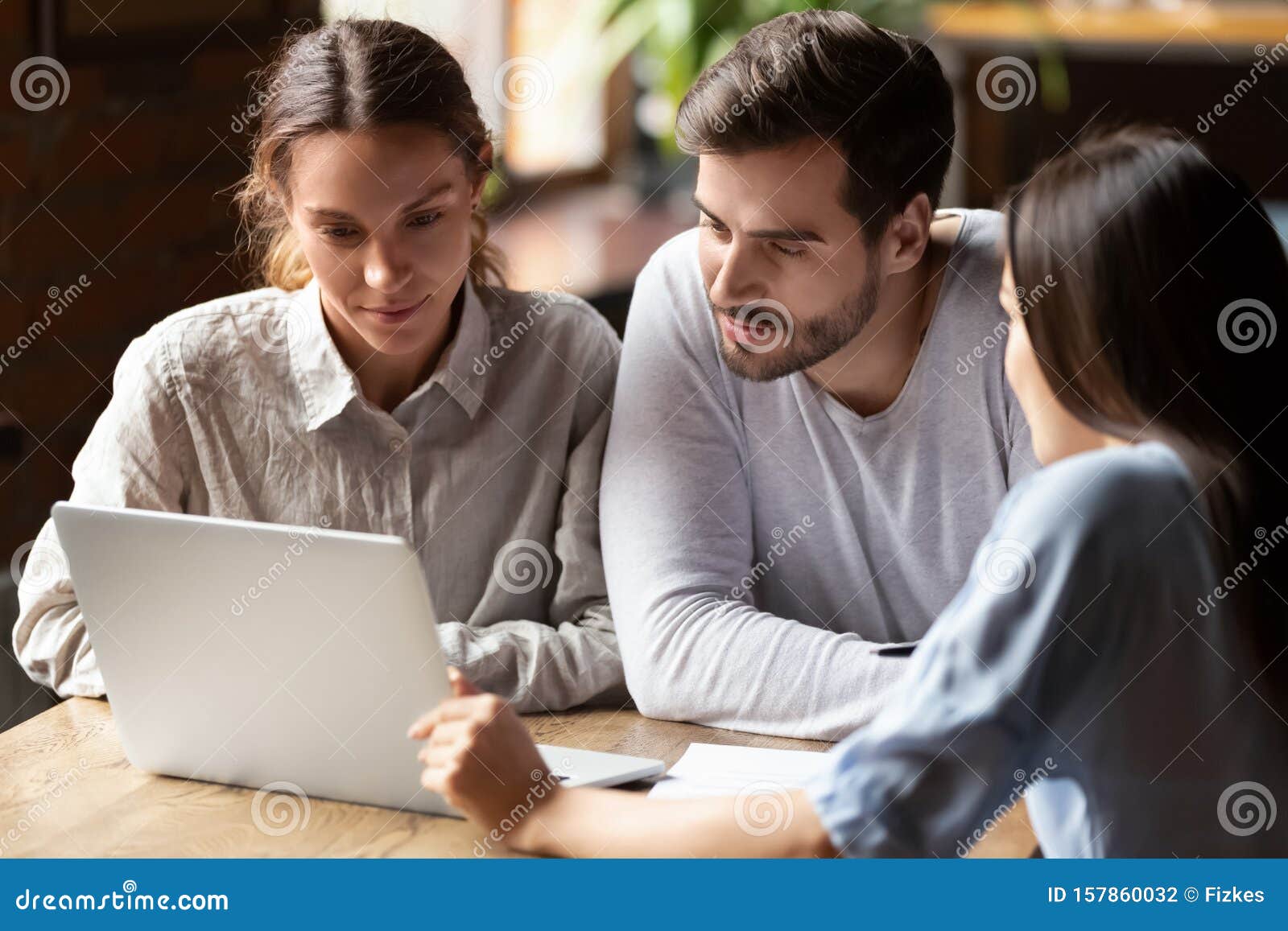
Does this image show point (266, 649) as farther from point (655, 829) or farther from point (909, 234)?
point (909, 234)

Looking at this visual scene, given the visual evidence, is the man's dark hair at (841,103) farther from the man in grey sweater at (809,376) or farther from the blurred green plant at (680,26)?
the blurred green plant at (680,26)

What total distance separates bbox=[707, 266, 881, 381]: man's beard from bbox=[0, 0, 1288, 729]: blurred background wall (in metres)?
0.30

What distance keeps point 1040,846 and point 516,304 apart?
37.6 inches

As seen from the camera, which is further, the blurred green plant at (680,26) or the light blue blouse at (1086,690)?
the blurred green plant at (680,26)

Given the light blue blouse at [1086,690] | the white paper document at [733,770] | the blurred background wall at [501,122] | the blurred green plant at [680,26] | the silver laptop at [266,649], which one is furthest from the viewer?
the blurred green plant at [680,26]

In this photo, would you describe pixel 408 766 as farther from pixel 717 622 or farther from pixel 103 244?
pixel 103 244

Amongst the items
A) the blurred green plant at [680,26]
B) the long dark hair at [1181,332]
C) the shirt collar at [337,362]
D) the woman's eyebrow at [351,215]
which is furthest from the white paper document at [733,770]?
the blurred green plant at [680,26]

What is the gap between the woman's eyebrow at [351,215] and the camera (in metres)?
1.62

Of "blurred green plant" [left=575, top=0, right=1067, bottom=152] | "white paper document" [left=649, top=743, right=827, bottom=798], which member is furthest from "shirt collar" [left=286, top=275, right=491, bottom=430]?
"blurred green plant" [left=575, top=0, right=1067, bottom=152]

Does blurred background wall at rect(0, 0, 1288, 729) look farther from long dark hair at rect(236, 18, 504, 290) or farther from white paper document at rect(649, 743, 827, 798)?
white paper document at rect(649, 743, 827, 798)

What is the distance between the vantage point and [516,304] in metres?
1.84

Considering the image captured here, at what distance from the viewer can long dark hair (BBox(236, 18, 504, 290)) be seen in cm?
165

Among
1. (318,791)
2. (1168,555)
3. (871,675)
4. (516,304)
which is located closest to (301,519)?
(516,304)

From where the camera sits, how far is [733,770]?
1370 millimetres
